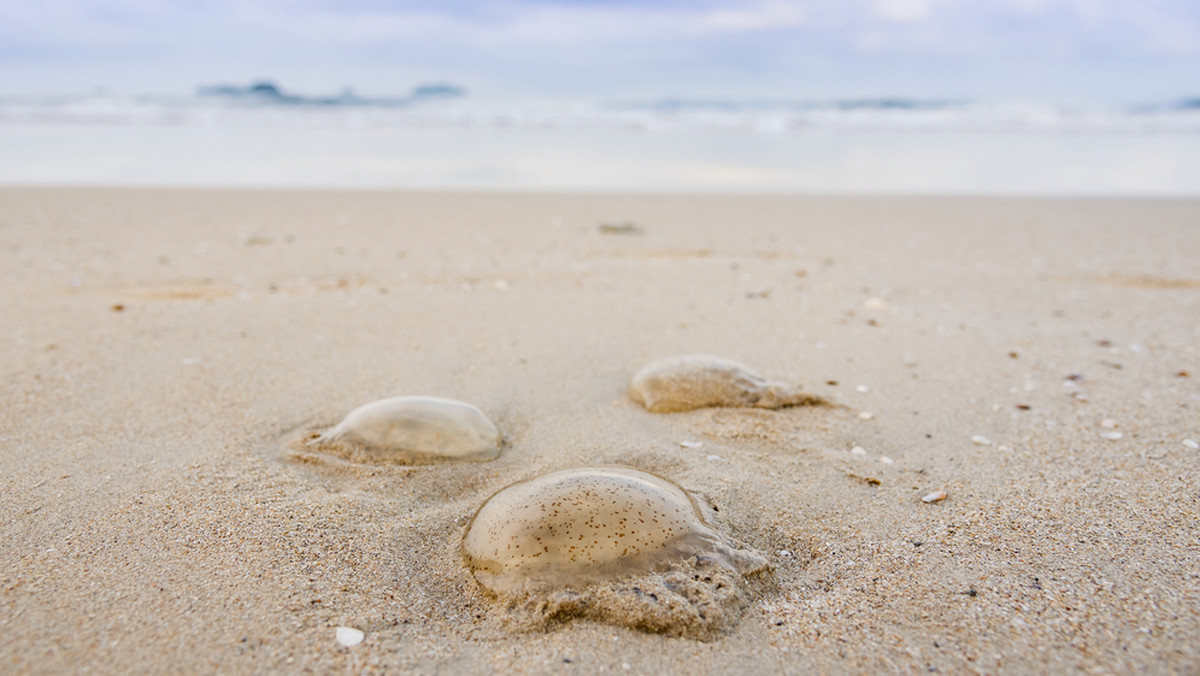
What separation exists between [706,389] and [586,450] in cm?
55

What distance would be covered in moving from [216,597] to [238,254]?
4.00 metres

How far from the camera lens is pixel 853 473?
225 cm

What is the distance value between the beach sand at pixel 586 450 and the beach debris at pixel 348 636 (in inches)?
0.8

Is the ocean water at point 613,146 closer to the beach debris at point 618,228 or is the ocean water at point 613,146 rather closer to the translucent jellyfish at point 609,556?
the beach debris at point 618,228

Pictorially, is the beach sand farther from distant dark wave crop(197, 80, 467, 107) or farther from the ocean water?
distant dark wave crop(197, 80, 467, 107)

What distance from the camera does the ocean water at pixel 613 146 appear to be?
941cm

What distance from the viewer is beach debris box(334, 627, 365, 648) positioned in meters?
1.46

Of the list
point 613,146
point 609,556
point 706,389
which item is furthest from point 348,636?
point 613,146

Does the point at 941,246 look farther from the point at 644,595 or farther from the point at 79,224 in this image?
the point at 79,224

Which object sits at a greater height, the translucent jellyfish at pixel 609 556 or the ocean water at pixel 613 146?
the ocean water at pixel 613 146

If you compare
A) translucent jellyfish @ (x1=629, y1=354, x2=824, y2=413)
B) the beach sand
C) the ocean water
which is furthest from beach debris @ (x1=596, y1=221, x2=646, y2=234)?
translucent jellyfish @ (x1=629, y1=354, x2=824, y2=413)

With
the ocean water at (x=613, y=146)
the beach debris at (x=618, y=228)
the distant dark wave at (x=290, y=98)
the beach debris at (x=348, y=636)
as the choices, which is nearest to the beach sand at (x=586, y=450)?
the beach debris at (x=348, y=636)

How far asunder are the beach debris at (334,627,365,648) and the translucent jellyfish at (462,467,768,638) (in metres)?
0.29

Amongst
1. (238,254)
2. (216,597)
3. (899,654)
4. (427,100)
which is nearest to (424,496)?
(216,597)
